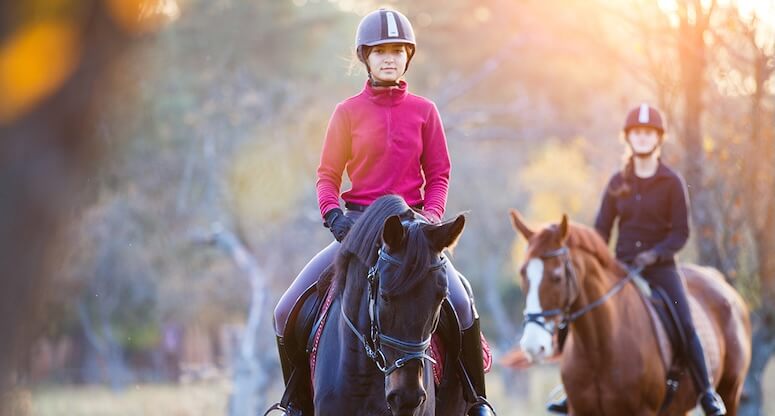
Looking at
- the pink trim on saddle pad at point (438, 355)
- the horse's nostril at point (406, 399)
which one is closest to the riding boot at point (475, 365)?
the pink trim on saddle pad at point (438, 355)

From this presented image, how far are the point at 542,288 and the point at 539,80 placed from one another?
20843 mm

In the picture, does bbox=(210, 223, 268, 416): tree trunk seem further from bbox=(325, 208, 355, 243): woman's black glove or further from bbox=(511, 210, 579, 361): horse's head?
bbox=(325, 208, 355, 243): woman's black glove

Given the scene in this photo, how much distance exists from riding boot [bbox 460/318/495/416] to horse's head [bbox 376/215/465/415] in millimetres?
1018

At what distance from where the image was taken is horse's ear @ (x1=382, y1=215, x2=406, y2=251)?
4902 millimetres

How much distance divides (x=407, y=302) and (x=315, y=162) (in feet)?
83.9

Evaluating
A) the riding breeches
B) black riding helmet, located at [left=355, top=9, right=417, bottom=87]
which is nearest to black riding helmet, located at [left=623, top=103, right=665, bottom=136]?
the riding breeches

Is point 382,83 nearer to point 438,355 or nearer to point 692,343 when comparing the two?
point 438,355

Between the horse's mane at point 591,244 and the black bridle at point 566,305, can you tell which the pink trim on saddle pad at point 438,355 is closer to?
the black bridle at point 566,305

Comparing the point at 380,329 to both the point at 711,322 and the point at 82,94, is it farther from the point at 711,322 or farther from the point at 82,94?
the point at 711,322

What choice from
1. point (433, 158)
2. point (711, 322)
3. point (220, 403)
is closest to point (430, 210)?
point (433, 158)

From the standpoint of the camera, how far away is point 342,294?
5.45m

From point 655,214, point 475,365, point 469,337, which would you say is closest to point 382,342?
point 469,337

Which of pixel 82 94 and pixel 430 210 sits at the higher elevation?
pixel 82 94

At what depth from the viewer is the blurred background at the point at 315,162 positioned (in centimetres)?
1459
